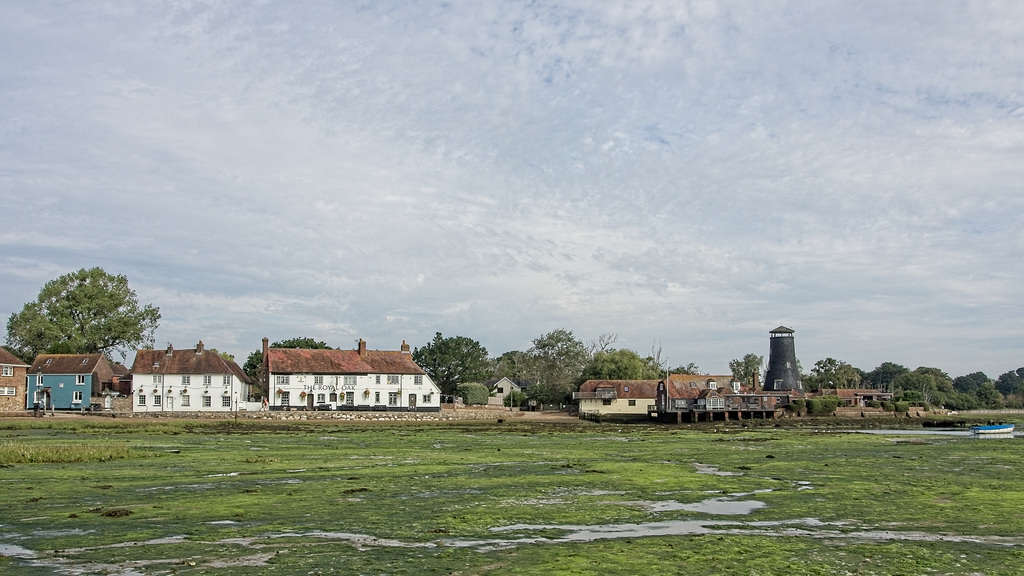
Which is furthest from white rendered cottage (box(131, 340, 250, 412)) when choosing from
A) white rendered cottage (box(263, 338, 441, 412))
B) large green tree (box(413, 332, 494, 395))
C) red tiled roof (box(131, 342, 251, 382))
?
large green tree (box(413, 332, 494, 395))

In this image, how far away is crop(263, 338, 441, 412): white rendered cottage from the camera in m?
89.1

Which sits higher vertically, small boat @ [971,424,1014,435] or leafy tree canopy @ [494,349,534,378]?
leafy tree canopy @ [494,349,534,378]

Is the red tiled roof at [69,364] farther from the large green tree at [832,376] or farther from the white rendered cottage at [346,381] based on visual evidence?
the large green tree at [832,376]

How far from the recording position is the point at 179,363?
287 feet

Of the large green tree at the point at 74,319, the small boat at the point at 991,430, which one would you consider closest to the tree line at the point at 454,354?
the large green tree at the point at 74,319

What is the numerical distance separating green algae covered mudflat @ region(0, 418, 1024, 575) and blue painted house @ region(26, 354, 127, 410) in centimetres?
5769

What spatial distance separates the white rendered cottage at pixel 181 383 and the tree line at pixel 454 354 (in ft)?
49.7

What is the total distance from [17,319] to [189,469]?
83.9 m

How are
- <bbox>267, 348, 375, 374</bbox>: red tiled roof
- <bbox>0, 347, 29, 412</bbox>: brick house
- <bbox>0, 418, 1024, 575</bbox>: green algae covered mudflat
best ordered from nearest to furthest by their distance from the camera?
<bbox>0, 418, 1024, 575</bbox>: green algae covered mudflat, <bbox>0, 347, 29, 412</bbox>: brick house, <bbox>267, 348, 375, 374</bbox>: red tiled roof

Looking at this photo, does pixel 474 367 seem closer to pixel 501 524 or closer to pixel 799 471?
pixel 799 471

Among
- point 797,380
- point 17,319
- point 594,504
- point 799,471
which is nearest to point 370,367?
point 17,319

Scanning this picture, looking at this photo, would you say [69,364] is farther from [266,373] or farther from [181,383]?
[266,373]

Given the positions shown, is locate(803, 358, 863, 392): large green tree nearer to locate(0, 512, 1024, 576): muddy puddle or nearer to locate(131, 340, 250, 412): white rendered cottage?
locate(131, 340, 250, 412): white rendered cottage

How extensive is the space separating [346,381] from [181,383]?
16467mm
